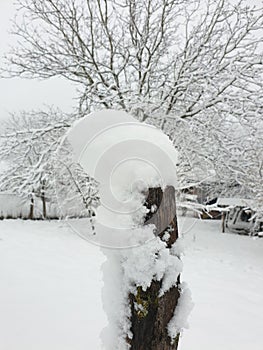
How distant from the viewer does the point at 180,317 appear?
1203mm

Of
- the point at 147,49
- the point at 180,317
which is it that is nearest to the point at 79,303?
the point at 180,317

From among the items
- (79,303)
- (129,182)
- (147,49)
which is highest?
(147,49)

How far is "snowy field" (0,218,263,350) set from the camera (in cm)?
260

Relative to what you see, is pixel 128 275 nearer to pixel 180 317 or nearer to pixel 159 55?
pixel 180 317

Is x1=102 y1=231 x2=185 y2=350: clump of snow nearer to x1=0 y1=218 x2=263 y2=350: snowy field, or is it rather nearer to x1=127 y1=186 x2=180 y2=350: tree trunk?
x1=127 y1=186 x2=180 y2=350: tree trunk

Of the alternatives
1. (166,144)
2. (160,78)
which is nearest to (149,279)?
(166,144)

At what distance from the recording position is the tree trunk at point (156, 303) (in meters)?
1.18

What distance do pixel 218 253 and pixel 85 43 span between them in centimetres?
626

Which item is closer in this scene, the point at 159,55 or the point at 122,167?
the point at 122,167

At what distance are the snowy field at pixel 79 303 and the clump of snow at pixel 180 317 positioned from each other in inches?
9.8

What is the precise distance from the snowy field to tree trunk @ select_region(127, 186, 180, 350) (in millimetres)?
265

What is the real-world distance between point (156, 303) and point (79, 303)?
233cm

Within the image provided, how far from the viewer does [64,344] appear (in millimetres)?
2480

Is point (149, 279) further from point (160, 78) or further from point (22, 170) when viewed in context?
point (160, 78)
